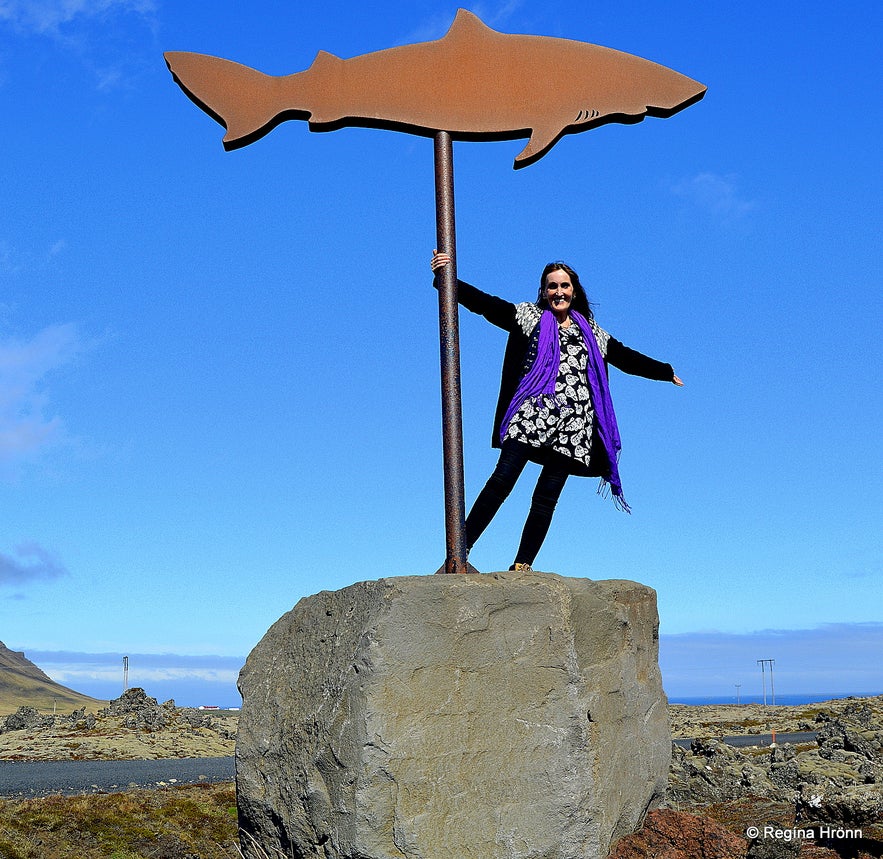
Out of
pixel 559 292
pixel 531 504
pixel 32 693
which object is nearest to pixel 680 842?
pixel 531 504

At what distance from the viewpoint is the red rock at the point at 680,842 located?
222 inches

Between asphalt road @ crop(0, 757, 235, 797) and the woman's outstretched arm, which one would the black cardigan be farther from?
asphalt road @ crop(0, 757, 235, 797)

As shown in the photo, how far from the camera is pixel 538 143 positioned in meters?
6.44

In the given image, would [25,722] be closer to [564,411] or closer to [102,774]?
[102,774]

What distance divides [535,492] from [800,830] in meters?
2.95

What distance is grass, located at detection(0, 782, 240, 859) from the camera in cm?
1187

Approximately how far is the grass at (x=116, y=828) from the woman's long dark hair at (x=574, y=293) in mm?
7507

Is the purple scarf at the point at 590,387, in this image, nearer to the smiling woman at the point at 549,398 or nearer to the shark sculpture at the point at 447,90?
the smiling woman at the point at 549,398

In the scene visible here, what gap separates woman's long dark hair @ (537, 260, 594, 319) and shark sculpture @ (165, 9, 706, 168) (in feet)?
2.38

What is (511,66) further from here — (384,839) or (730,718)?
(730,718)

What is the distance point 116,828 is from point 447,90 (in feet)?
38.4

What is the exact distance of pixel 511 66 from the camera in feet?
21.3

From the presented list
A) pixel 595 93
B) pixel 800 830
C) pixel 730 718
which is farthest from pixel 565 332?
pixel 730 718

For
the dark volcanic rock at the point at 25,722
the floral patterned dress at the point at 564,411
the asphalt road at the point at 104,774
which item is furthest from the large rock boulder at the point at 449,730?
the dark volcanic rock at the point at 25,722
